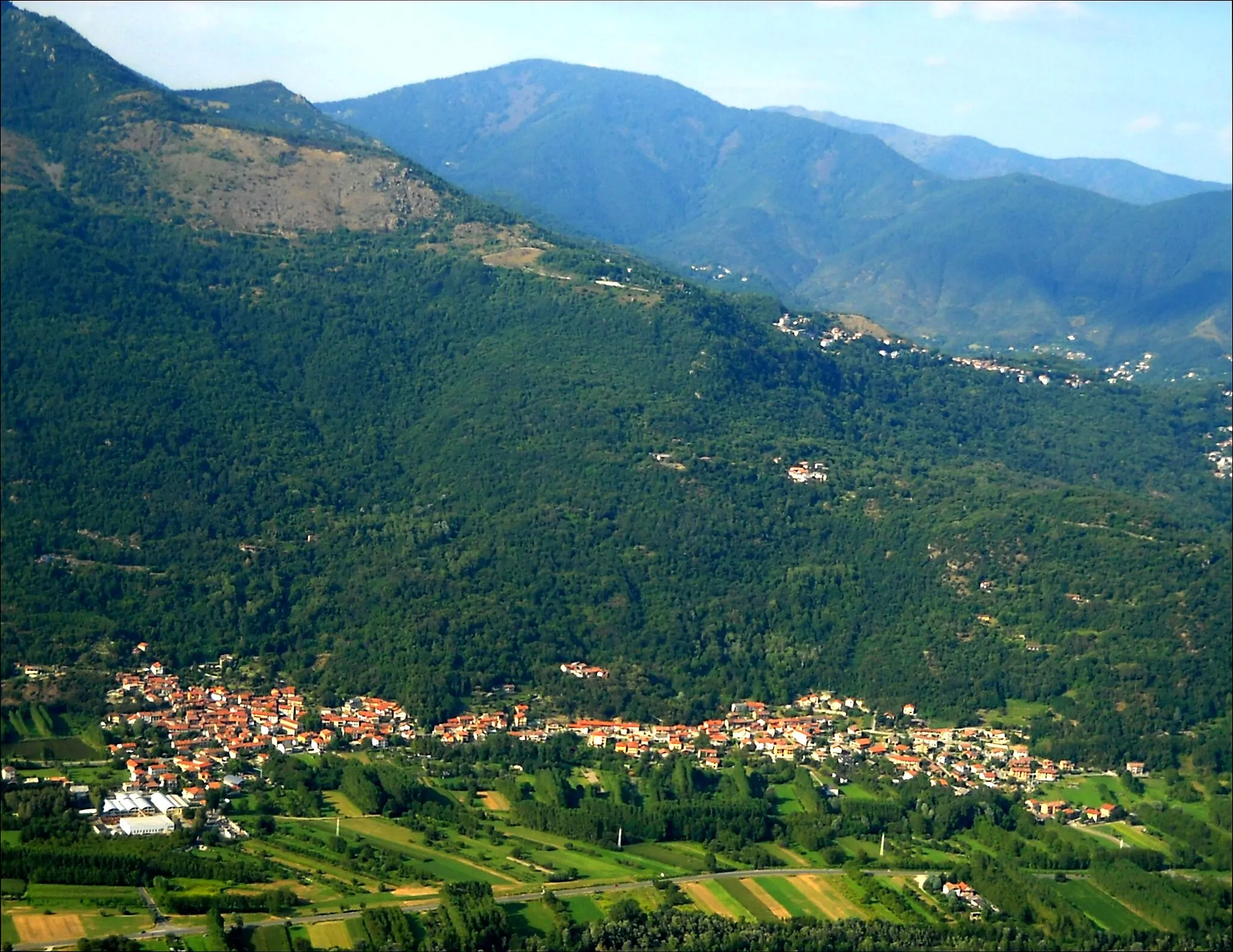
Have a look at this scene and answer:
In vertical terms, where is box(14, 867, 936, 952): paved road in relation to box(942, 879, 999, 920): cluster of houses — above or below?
below

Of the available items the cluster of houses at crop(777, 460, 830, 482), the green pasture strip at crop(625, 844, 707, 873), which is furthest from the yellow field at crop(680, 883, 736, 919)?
the cluster of houses at crop(777, 460, 830, 482)

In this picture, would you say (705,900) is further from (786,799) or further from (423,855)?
(786,799)

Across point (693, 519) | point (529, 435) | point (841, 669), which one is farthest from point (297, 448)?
point (841, 669)

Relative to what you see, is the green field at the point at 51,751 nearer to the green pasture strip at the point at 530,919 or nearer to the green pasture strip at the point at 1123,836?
the green pasture strip at the point at 530,919

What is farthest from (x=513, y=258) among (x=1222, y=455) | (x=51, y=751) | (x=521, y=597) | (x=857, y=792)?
(x=51, y=751)

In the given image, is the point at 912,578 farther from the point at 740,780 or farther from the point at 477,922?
the point at 477,922

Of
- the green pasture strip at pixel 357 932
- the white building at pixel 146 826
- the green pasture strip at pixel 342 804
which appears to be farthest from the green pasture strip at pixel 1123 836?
the white building at pixel 146 826

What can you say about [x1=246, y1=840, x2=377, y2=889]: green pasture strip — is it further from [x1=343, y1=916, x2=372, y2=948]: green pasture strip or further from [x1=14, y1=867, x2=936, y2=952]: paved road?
[x1=343, y1=916, x2=372, y2=948]: green pasture strip
